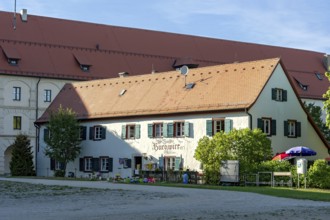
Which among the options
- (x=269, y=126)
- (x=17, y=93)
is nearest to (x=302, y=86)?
(x=17, y=93)

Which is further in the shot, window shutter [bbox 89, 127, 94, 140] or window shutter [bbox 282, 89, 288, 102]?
window shutter [bbox 89, 127, 94, 140]

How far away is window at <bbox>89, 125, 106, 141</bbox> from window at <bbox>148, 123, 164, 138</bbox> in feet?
17.9

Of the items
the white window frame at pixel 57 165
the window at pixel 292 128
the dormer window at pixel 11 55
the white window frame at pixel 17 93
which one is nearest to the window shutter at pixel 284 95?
the window at pixel 292 128

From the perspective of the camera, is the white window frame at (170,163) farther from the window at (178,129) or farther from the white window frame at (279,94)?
the white window frame at (279,94)

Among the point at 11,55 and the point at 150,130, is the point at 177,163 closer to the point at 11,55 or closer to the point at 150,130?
the point at 150,130

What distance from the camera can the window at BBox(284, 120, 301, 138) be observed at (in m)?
50.8

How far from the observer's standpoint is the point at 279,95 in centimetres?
5038

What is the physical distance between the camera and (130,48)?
83938 millimetres

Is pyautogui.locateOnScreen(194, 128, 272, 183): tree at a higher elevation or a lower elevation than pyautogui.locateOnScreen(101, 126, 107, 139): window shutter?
lower

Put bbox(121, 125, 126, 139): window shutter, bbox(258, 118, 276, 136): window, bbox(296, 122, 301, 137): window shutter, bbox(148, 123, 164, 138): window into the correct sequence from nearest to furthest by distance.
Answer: bbox(258, 118, 276, 136): window < bbox(296, 122, 301, 137): window shutter < bbox(148, 123, 164, 138): window < bbox(121, 125, 126, 139): window shutter

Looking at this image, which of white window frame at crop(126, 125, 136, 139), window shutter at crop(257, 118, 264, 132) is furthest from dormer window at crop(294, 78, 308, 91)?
window shutter at crop(257, 118, 264, 132)

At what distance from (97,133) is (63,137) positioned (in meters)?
2.66

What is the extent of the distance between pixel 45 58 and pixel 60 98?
12432 millimetres

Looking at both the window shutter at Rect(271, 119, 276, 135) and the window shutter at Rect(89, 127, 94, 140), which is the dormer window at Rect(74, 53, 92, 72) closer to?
the window shutter at Rect(89, 127, 94, 140)
